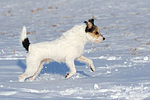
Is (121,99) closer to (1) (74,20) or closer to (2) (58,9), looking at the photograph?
(1) (74,20)

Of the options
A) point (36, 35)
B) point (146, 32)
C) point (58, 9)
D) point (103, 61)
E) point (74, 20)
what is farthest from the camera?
point (58, 9)

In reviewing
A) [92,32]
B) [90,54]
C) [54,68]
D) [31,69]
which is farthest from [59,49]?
[90,54]

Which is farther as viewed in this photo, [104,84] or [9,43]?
[9,43]

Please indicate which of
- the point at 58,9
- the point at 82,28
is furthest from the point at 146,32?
the point at 58,9

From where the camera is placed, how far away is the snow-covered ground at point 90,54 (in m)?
5.02

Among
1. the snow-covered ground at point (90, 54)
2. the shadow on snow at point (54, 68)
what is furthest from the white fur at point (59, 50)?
the shadow on snow at point (54, 68)

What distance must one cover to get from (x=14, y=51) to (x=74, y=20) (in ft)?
33.0

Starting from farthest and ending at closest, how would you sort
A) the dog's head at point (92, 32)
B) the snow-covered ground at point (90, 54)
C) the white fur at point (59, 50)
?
the dog's head at point (92, 32)
the white fur at point (59, 50)
the snow-covered ground at point (90, 54)

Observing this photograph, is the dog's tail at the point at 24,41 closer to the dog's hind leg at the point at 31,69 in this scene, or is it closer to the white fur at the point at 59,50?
the white fur at the point at 59,50

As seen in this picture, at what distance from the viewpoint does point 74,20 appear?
65.8 feet

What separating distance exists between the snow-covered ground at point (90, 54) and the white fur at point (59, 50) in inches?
14.1

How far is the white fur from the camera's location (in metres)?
6.06

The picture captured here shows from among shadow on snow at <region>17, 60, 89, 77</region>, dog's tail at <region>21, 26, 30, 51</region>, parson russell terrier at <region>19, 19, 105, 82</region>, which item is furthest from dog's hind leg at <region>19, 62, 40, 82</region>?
shadow on snow at <region>17, 60, 89, 77</region>

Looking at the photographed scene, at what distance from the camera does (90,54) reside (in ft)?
33.1
